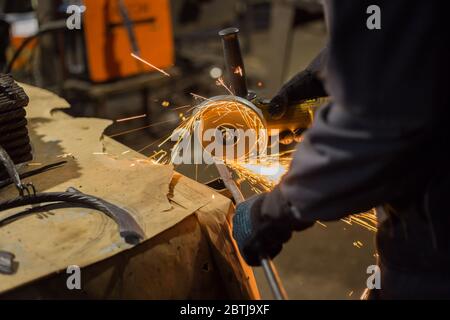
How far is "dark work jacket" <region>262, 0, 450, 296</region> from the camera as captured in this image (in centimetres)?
96

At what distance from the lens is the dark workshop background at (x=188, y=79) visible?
302 cm

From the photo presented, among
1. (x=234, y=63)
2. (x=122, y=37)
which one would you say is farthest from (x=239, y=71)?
(x=122, y=37)

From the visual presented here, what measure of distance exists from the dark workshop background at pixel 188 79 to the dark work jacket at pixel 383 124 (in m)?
0.83

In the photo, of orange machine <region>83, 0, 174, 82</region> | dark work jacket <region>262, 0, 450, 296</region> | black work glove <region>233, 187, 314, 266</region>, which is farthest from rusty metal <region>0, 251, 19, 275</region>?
orange machine <region>83, 0, 174, 82</region>

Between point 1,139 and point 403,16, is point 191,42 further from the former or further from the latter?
point 403,16

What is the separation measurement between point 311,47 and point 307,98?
20.2 ft

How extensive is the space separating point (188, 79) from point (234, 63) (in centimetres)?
388

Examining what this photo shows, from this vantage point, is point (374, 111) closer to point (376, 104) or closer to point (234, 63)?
point (376, 104)

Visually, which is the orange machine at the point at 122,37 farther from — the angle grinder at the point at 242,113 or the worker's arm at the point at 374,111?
the worker's arm at the point at 374,111

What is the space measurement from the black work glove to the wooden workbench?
134 mm

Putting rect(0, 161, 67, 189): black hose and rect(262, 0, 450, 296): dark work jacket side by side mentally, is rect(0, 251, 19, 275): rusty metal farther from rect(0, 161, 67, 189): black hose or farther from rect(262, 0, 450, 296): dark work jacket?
rect(262, 0, 450, 296): dark work jacket

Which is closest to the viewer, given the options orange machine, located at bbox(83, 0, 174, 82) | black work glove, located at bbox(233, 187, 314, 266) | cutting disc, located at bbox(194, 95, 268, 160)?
black work glove, located at bbox(233, 187, 314, 266)

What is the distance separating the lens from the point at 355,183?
1.05 metres

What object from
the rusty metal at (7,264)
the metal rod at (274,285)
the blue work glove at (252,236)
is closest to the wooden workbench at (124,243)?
the rusty metal at (7,264)
